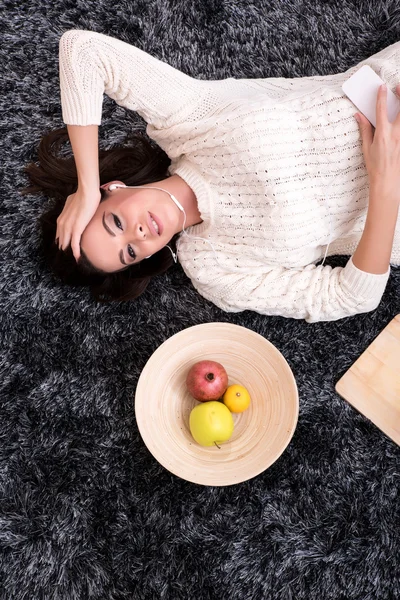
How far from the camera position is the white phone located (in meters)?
1.26

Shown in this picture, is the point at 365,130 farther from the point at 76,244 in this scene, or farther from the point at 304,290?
the point at 76,244

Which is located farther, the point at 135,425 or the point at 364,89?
the point at 135,425

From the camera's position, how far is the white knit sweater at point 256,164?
1243mm

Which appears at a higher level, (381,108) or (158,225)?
(381,108)

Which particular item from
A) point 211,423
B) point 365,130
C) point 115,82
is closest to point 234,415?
point 211,423

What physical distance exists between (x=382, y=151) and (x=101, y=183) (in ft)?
2.68

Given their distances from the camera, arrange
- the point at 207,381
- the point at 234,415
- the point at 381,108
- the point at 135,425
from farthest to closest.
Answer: the point at 135,425
the point at 234,415
the point at 207,381
the point at 381,108

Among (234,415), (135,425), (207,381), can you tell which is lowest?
(135,425)

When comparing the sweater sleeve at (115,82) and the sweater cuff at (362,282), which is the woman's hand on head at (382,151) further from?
the sweater sleeve at (115,82)

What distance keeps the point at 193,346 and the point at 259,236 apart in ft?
1.29

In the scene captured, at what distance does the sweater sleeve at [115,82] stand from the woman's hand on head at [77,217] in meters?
0.19

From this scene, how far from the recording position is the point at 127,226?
49.2 inches

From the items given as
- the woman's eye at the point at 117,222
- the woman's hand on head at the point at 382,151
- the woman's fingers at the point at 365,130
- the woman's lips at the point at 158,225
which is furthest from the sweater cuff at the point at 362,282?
the woman's eye at the point at 117,222

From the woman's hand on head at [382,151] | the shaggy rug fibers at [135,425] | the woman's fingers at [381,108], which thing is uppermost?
the woman's fingers at [381,108]
